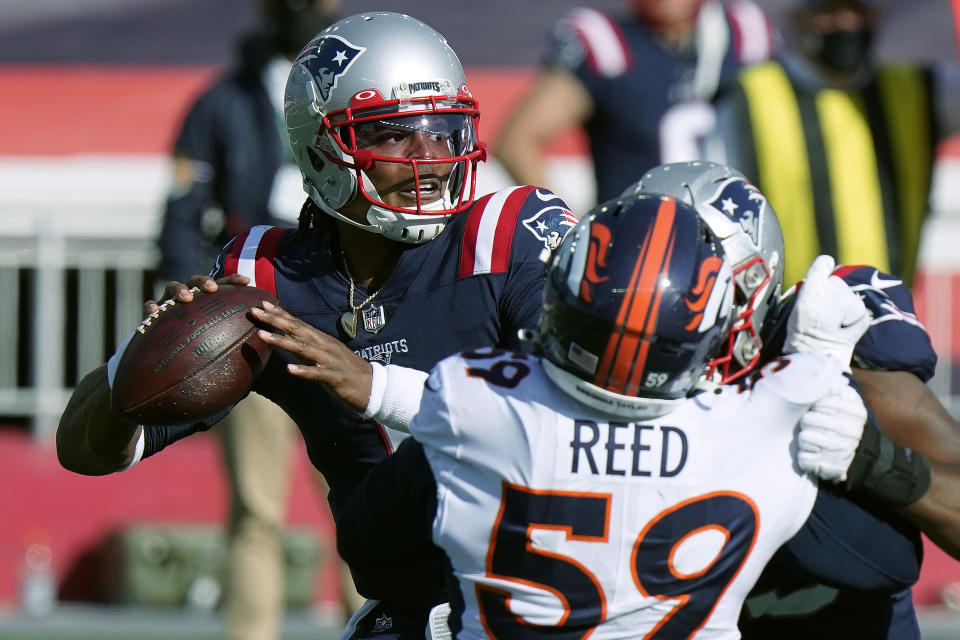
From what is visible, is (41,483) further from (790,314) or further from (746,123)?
(790,314)

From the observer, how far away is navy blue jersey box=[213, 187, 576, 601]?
2717 millimetres

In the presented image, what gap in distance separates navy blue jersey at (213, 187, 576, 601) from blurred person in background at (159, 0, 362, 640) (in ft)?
6.58

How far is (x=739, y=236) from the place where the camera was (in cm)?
270

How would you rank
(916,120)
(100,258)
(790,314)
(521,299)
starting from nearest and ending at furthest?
(790,314) < (521,299) < (916,120) < (100,258)

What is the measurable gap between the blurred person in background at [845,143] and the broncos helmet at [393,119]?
191 cm

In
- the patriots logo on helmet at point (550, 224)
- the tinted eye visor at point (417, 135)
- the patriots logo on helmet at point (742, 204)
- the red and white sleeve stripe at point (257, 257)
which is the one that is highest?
the tinted eye visor at point (417, 135)

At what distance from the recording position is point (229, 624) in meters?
4.82

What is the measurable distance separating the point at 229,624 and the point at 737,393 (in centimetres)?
302

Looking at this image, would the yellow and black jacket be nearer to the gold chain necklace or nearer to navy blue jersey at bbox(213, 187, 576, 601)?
navy blue jersey at bbox(213, 187, 576, 601)

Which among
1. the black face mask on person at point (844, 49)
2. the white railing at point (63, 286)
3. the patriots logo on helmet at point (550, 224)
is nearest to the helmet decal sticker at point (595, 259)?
the patriots logo on helmet at point (550, 224)

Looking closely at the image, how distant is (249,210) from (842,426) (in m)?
3.30

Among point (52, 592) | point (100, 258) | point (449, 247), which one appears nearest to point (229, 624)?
point (52, 592)

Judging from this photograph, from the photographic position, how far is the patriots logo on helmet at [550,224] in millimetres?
2738

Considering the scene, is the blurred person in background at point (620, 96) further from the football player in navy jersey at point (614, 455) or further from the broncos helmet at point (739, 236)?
the football player in navy jersey at point (614, 455)
